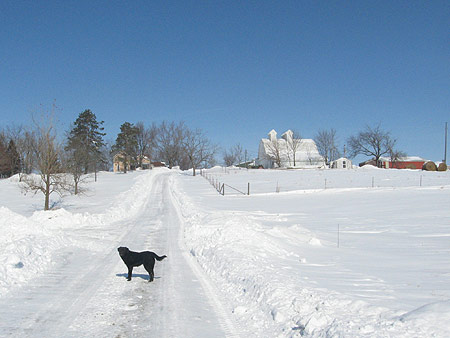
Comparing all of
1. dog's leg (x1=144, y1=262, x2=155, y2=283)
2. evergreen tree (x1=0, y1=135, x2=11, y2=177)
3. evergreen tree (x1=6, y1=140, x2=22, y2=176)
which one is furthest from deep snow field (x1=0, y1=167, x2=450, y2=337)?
evergreen tree (x1=6, y1=140, x2=22, y2=176)

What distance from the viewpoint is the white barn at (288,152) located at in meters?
94.9

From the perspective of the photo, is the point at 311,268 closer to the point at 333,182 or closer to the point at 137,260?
the point at 137,260

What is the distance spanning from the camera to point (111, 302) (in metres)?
5.88

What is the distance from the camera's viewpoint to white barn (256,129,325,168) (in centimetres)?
9494

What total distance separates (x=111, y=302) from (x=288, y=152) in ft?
306

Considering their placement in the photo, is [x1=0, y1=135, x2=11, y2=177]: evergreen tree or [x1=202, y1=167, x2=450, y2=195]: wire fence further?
[x1=0, y1=135, x2=11, y2=177]: evergreen tree

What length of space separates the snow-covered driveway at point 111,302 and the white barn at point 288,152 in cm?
8478

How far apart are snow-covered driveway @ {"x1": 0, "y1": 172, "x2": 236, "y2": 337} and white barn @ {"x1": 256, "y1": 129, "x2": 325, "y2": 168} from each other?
84782 millimetres

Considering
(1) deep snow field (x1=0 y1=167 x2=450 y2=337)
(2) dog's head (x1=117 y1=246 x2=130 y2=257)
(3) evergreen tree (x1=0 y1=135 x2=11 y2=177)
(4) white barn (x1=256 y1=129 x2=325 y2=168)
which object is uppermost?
(4) white barn (x1=256 y1=129 x2=325 y2=168)

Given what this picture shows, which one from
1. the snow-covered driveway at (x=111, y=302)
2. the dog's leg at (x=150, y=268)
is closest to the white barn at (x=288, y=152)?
the snow-covered driveway at (x=111, y=302)

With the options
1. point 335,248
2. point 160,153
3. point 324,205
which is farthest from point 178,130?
point 335,248

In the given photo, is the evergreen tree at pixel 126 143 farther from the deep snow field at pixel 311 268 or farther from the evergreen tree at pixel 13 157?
the deep snow field at pixel 311 268

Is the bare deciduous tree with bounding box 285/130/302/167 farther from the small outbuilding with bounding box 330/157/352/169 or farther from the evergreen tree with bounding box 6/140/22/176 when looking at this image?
the evergreen tree with bounding box 6/140/22/176

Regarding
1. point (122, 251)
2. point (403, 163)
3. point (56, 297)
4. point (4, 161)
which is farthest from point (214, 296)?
point (403, 163)
